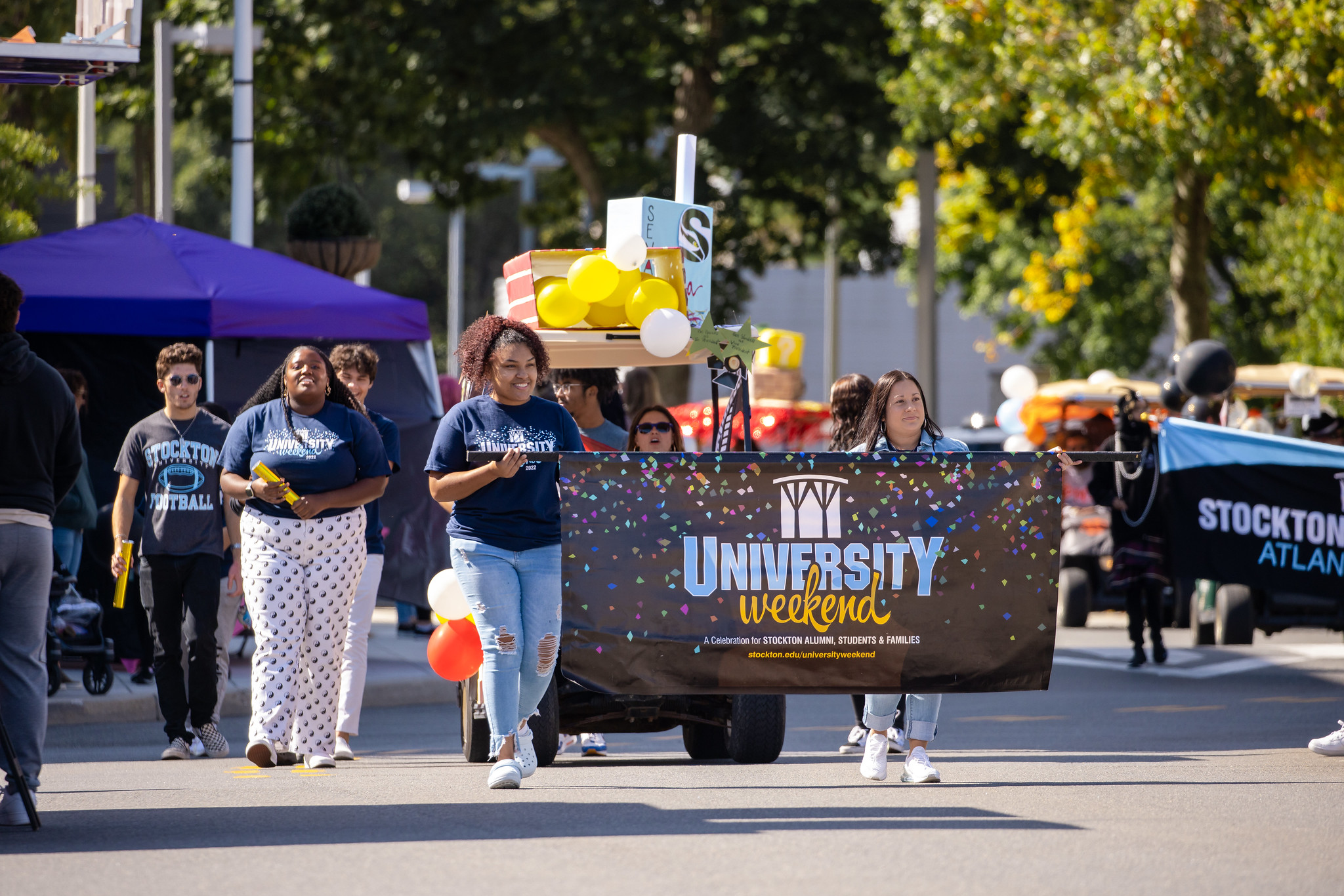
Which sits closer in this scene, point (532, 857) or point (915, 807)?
point (532, 857)

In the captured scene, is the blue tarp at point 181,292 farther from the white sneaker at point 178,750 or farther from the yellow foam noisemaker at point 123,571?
the white sneaker at point 178,750

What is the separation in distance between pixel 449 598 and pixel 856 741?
244 cm

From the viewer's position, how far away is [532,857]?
6051 millimetres

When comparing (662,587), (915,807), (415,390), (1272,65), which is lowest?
(915,807)

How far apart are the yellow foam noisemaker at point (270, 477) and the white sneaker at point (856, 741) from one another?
3019mm

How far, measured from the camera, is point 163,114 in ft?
63.6

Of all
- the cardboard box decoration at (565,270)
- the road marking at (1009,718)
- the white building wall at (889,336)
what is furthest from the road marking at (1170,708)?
→ the white building wall at (889,336)

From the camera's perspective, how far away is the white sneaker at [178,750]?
359 inches

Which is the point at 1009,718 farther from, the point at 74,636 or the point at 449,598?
the point at 74,636

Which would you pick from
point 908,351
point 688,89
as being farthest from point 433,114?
point 908,351

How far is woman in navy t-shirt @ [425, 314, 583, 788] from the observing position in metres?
7.39

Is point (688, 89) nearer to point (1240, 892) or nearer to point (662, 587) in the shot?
point (662, 587)

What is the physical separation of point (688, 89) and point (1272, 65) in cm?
958

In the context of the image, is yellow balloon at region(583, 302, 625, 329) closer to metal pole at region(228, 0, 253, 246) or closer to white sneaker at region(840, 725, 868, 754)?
white sneaker at region(840, 725, 868, 754)
